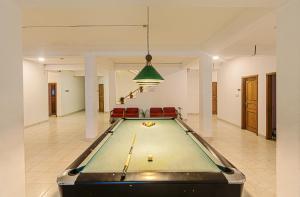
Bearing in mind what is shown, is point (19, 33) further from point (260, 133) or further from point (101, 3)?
point (260, 133)

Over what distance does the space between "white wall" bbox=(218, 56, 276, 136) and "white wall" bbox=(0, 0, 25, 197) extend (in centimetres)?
636

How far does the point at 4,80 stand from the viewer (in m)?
2.11

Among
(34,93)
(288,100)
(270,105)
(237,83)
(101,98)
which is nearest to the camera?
(288,100)

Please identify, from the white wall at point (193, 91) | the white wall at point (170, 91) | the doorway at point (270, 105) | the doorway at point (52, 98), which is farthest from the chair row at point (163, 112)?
the doorway at point (52, 98)

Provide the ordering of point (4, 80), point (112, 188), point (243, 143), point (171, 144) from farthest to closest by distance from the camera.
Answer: point (243, 143)
point (171, 144)
point (4, 80)
point (112, 188)

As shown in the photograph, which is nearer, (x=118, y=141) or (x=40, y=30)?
(x=118, y=141)

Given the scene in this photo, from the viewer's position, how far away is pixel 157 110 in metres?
9.16

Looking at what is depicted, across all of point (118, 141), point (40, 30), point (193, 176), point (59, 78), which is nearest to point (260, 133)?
point (118, 141)

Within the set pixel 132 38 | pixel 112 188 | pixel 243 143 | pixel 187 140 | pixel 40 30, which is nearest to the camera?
pixel 112 188

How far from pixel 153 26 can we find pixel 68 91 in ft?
33.9

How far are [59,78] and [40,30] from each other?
26.5 ft

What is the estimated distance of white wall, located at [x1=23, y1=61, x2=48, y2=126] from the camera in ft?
28.8

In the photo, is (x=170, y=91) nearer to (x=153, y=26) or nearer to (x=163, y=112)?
(x=163, y=112)

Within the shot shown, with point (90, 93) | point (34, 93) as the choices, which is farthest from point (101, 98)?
point (90, 93)
